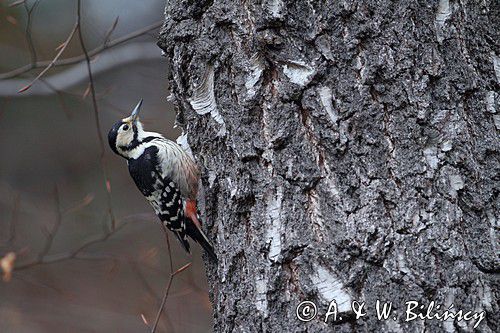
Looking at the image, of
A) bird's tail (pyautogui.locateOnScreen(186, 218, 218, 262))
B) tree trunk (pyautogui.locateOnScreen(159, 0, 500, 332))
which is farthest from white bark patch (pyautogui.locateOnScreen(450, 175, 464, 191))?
bird's tail (pyautogui.locateOnScreen(186, 218, 218, 262))

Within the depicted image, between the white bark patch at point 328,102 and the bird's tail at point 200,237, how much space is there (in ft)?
2.23

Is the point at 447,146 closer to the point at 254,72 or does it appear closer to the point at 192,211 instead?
the point at 254,72

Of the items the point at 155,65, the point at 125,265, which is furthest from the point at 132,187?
the point at 155,65

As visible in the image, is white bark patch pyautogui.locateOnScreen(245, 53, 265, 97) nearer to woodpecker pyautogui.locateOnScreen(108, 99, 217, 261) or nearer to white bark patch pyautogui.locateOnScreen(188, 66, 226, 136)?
white bark patch pyautogui.locateOnScreen(188, 66, 226, 136)

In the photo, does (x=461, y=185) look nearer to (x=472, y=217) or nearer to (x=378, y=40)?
(x=472, y=217)

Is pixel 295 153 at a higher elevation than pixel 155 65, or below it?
below

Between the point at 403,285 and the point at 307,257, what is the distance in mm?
282

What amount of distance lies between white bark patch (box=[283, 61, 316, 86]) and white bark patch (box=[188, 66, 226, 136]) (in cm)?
31

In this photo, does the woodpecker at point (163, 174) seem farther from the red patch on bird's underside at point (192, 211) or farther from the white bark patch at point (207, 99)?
the white bark patch at point (207, 99)

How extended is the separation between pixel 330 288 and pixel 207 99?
30.7 inches

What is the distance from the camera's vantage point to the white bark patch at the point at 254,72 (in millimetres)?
2141

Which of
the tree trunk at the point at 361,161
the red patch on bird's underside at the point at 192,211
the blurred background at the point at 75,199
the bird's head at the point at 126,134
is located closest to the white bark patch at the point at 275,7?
the tree trunk at the point at 361,161

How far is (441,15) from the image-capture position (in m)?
2.07

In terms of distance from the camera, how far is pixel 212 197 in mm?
2383
